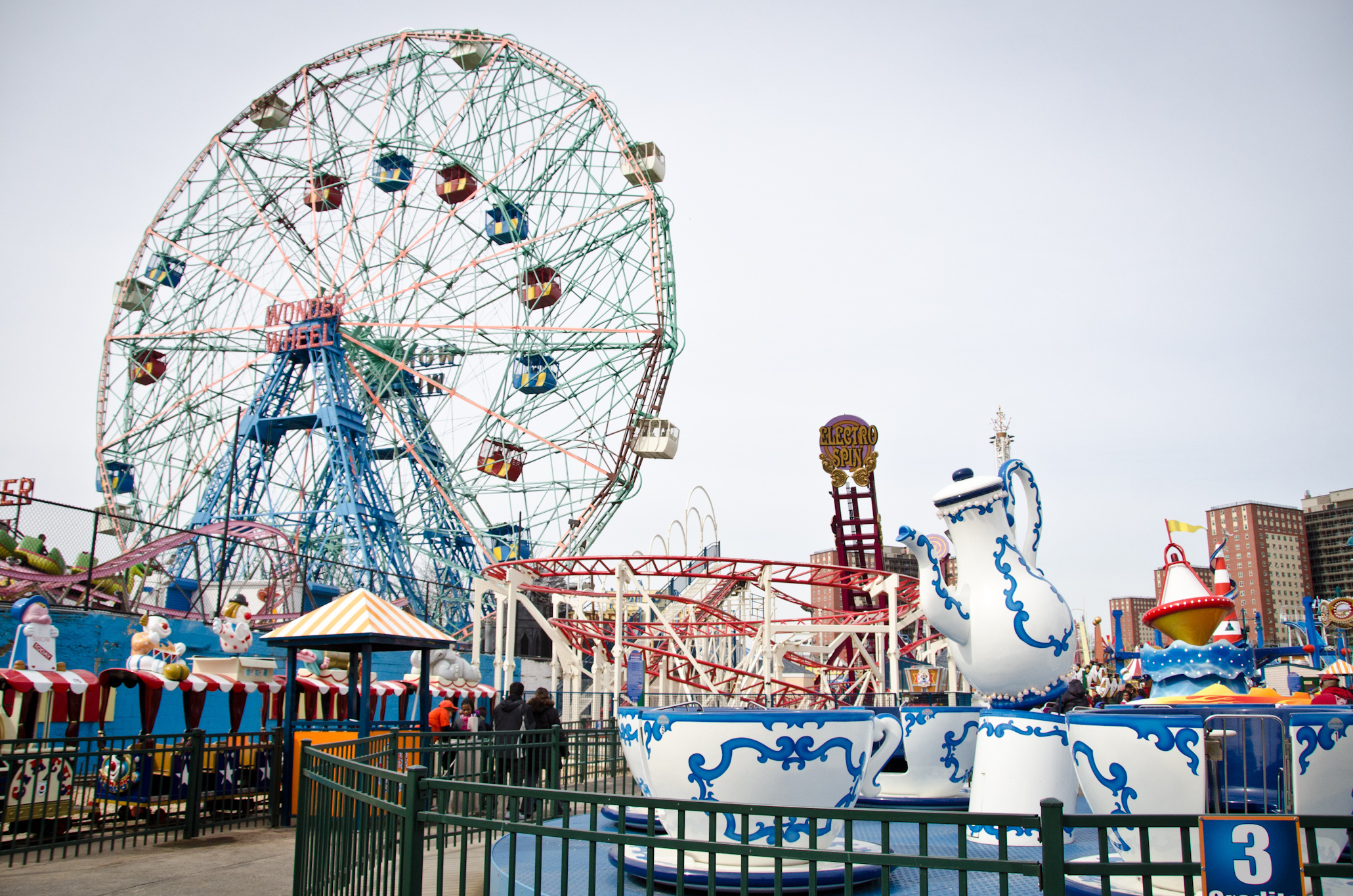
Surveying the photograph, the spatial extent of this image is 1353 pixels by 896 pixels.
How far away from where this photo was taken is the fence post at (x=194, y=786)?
8.01 m

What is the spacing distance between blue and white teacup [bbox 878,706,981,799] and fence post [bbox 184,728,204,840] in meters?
5.47

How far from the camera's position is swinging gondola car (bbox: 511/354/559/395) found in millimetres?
28359

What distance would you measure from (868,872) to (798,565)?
33.6ft

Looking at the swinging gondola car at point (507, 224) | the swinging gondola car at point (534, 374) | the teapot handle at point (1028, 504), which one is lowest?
the teapot handle at point (1028, 504)

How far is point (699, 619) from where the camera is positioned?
22422 mm

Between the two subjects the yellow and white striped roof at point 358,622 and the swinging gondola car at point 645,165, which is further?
the swinging gondola car at point 645,165

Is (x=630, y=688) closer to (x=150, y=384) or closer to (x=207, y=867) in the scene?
(x=207, y=867)

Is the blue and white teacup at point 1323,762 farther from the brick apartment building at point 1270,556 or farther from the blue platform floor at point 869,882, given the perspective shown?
the brick apartment building at point 1270,556

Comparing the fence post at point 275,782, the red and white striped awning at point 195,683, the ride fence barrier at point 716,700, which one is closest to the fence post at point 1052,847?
the ride fence barrier at point 716,700

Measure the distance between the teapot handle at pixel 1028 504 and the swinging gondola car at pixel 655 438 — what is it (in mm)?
21705

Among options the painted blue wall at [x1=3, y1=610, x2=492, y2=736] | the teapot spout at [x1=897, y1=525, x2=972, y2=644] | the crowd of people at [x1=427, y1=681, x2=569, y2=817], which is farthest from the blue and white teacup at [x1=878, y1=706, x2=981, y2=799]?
the painted blue wall at [x1=3, y1=610, x2=492, y2=736]

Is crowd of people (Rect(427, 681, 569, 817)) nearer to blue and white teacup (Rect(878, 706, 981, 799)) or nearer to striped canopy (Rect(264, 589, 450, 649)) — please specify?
striped canopy (Rect(264, 589, 450, 649))

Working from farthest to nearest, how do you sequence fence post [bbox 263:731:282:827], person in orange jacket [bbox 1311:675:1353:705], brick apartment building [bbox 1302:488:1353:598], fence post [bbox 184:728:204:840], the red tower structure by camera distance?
brick apartment building [bbox 1302:488:1353:598]
the red tower structure
fence post [bbox 263:731:282:827]
person in orange jacket [bbox 1311:675:1353:705]
fence post [bbox 184:728:204:840]

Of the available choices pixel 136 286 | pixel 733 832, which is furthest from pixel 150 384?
pixel 733 832
